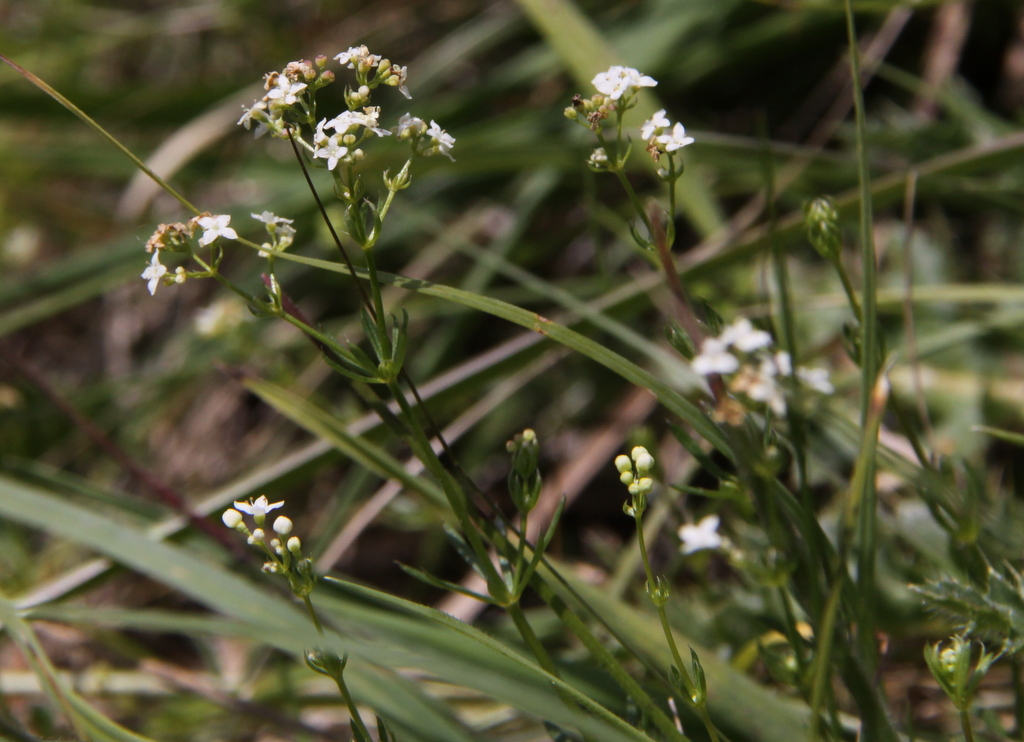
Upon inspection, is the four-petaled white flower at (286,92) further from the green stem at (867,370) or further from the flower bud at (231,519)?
the green stem at (867,370)

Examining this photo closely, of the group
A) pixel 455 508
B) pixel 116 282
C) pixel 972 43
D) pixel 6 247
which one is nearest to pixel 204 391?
pixel 116 282

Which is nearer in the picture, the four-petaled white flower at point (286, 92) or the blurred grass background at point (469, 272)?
the four-petaled white flower at point (286, 92)

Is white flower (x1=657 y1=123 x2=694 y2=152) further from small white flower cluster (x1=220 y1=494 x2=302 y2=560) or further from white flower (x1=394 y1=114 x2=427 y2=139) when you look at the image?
small white flower cluster (x1=220 y1=494 x2=302 y2=560)

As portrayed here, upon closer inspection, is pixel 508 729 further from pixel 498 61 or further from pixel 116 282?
pixel 498 61

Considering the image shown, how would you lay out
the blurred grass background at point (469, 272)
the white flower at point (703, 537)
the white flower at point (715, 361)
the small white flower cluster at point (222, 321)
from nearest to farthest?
the white flower at point (715, 361) → the white flower at point (703, 537) → the blurred grass background at point (469, 272) → the small white flower cluster at point (222, 321)

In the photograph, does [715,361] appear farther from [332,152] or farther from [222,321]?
[222,321]

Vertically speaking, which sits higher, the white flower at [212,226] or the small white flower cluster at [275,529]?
the white flower at [212,226]

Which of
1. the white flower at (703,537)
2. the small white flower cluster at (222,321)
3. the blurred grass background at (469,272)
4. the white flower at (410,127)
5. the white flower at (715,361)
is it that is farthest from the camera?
the small white flower cluster at (222,321)

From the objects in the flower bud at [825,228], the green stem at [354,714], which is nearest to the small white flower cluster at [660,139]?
the flower bud at [825,228]
